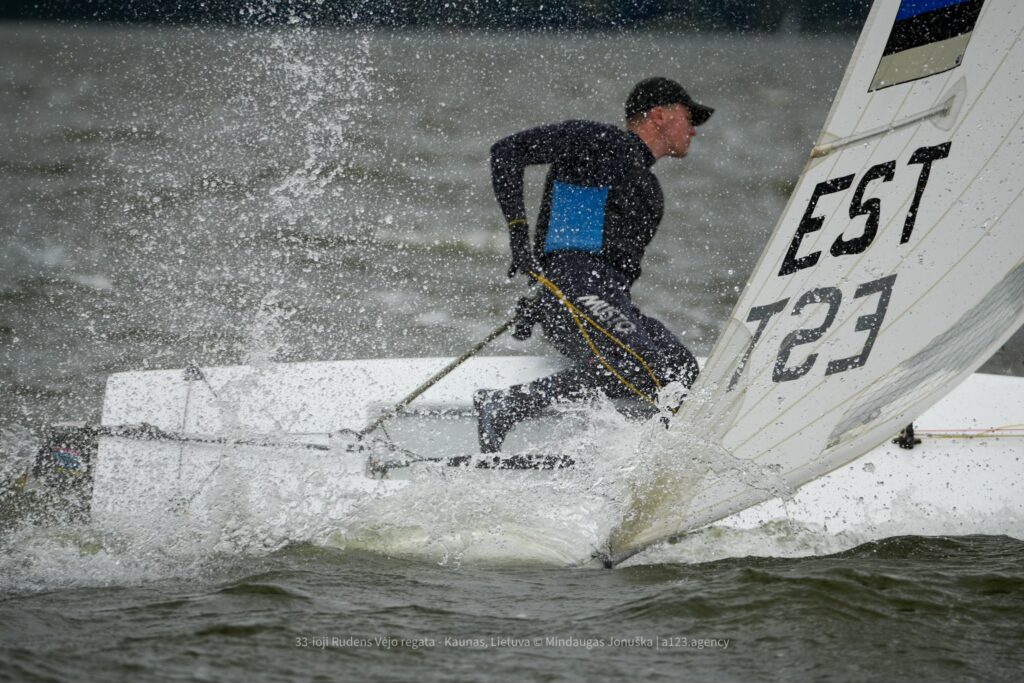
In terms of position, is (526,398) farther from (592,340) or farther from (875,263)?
(875,263)

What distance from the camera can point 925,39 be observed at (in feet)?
8.07

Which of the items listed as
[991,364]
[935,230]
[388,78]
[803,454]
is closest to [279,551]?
[803,454]

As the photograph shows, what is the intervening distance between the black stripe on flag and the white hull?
3.27 feet

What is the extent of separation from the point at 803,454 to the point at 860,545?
0.53 metres

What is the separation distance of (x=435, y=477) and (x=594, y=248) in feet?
2.86

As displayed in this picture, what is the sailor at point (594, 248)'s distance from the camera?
3.28 meters

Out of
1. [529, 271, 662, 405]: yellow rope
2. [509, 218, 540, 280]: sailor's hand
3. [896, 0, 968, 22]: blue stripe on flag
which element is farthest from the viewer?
[509, 218, 540, 280]: sailor's hand

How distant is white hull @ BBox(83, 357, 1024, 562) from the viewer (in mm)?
2873

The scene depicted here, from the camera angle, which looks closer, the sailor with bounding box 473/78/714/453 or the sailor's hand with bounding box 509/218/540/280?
the sailor with bounding box 473/78/714/453

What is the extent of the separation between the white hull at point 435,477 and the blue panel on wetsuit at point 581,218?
510mm

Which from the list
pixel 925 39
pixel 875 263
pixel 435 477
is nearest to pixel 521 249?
pixel 435 477

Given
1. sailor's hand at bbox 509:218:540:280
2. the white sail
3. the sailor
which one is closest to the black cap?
the sailor

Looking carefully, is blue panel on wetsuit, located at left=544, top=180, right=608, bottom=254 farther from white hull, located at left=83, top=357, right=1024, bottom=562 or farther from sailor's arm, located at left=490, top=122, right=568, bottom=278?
white hull, located at left=83, top=357, right=1024, bottom=562

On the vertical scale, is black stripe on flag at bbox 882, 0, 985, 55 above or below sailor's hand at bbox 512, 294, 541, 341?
above
